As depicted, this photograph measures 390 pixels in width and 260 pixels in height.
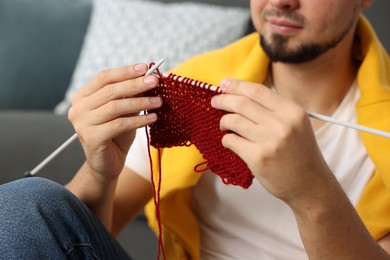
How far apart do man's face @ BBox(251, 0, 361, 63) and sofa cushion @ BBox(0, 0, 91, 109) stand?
125 cm

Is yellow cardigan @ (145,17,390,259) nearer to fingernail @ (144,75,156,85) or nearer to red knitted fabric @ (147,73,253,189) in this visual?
red knitted fabric @ (147,73,253,189)

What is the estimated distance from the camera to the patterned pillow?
1.89 metres

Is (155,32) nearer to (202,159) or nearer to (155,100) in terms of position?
(202,159)

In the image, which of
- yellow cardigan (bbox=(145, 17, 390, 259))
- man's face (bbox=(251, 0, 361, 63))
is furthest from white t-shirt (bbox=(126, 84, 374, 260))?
man's face (bbox=(251, 0, 361, 63))

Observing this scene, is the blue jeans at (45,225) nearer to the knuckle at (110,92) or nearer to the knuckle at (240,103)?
the knuckle at (110,92)

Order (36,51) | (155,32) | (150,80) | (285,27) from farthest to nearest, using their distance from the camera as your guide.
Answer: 1. (36,51)
2. (155,32)
3. (285,27)
4. (150,80)

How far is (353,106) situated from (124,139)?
0.50 metres

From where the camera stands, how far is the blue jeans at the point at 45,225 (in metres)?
0.91

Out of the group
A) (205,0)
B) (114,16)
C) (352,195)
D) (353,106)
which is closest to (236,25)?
(205,0)

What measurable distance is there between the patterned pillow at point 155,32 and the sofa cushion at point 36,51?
0.76ft

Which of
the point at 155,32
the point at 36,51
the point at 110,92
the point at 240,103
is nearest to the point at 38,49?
the point at 36,51

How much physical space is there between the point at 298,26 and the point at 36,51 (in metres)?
1.36

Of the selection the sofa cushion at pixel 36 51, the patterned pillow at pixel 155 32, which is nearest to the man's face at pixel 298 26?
the patterned pillow at pixel 155 32

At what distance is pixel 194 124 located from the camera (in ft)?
3.36
